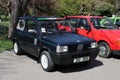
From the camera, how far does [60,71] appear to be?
7617 millimetres

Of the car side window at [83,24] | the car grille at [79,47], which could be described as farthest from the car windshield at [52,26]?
the car side window at [83,24]

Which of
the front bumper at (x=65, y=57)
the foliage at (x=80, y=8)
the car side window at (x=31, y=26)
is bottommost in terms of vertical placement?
the front bumper at (x=65, y=57)

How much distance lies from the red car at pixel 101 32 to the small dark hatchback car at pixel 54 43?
1474 mm

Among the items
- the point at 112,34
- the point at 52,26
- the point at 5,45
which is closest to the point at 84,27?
the point at 112,34

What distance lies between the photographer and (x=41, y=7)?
35938 mm

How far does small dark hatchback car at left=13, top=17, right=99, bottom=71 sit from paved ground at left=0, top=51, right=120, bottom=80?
1.13 feet

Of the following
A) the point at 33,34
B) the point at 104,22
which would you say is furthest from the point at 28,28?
the point at 104,22

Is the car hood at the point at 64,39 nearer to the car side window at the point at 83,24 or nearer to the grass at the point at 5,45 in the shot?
the car side window at the point at 83,24

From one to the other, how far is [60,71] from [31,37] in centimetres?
166

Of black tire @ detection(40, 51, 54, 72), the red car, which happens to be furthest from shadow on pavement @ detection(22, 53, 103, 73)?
the red car

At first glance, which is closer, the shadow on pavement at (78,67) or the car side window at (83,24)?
the shadow on pavement at (78,67)

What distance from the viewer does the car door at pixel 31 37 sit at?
8164 millimetres

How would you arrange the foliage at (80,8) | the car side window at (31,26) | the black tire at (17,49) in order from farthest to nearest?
the foliage at (80,8) < the black tire at (17,49) < the car side window at (31,26)

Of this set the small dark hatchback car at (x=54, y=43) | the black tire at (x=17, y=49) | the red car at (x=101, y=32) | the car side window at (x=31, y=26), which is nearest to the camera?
the small dark hatchback car at (x=54, y=43)
